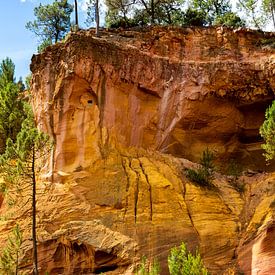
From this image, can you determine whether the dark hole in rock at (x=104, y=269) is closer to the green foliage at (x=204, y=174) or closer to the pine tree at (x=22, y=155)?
the pine tree at (x=22, y=155)

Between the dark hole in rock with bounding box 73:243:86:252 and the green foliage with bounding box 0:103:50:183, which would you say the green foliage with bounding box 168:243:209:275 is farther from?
the green foliage with bounding box 0:103:50:183

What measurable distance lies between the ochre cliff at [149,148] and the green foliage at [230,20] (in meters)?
3.84

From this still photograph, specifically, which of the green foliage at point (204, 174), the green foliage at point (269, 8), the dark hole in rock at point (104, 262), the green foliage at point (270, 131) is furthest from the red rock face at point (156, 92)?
the dark hole in rock at point (104, 262)

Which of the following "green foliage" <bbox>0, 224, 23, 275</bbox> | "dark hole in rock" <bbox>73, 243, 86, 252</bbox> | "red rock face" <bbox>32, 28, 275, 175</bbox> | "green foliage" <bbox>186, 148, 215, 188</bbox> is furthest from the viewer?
"red rock face" <bbox>32, 28, 275, 175</bbox>

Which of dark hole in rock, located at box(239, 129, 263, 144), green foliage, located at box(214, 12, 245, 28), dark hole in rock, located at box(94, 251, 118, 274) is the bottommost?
dark hole in rock, located at box(94, 251, 118, 274)

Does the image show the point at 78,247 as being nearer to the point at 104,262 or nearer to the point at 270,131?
the point at 104,262

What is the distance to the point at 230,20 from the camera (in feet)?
126

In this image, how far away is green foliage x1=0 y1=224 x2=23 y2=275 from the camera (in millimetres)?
22609

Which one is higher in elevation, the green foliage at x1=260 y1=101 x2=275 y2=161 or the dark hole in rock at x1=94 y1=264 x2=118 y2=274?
the green foliage at x1=260 y1=101 x2=275 y2=161

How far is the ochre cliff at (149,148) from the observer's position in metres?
24.3

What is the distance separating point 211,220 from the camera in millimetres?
25797

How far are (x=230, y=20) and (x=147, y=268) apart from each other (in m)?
21.6

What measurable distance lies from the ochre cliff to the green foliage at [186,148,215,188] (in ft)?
1.52

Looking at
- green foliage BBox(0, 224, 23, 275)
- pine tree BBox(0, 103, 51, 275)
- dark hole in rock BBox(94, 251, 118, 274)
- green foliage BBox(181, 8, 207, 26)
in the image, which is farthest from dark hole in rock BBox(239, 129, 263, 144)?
green foliage BBox(0, 224, 23, 275)
